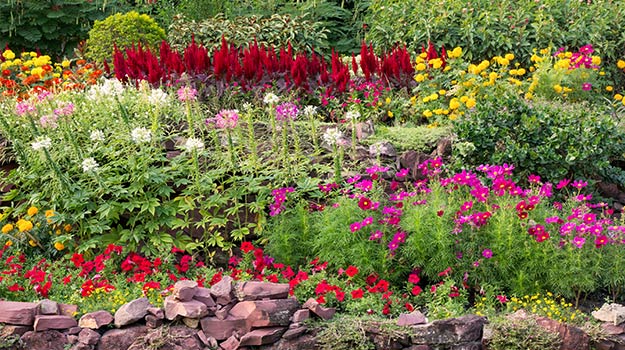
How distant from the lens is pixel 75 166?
19.0 ft

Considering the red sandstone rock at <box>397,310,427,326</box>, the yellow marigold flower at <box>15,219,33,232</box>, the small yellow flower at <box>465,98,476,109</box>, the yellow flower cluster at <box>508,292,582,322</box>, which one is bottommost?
the yellow flower cluster at <box>508,292,582,322</box>

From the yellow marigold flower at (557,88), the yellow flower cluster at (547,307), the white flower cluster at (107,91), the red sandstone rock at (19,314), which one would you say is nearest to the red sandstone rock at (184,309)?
the red sandstone rock at (19,314)

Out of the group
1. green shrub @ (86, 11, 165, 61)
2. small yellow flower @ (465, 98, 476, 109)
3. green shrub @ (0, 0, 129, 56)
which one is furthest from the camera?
green shrub @ (0, 0, 129, 56)

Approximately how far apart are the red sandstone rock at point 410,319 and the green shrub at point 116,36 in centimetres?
637

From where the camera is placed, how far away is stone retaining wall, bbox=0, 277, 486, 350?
4.30m

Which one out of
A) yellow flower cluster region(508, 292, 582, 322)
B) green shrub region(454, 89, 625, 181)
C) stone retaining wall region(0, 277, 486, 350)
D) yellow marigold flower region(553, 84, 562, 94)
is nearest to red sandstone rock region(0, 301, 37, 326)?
stone retaining wall region(0, 277, 486, 350)

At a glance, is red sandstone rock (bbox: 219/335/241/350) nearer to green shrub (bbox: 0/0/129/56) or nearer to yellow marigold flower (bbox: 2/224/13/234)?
yellow marigold flower (bbox: 2/224/13/234)

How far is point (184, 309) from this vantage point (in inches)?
169

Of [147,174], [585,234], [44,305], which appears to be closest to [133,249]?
[147,174]

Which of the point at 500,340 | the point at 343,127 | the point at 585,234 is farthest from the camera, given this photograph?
the point at 343,127

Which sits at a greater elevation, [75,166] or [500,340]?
[75,166]

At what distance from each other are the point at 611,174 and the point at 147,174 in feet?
11.3

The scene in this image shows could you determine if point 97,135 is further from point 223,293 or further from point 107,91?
point 223,293

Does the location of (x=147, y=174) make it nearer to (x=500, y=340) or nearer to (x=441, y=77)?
(x=500, y=340)
